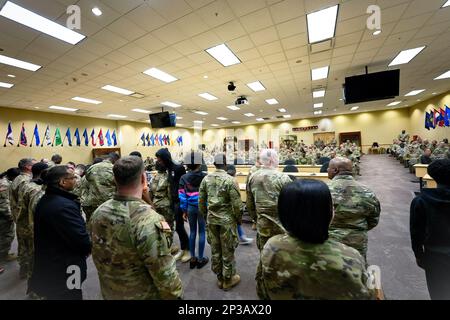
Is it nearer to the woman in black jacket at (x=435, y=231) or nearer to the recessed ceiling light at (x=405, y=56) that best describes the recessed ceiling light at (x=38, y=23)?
the woman in black jacket at (x=435, y=231)

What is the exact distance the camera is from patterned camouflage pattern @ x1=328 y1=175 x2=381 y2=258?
1614 millimetres

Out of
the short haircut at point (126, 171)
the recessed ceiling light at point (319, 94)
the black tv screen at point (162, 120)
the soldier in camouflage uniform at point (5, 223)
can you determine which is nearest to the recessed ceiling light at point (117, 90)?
the black tv screen at point (162, 120)

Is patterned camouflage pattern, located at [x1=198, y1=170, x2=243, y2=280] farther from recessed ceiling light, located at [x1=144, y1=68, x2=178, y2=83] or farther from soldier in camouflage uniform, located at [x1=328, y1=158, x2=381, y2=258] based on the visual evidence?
recessed ceiling light, located at [x1=144, y1=68, x2=178, y2=83]

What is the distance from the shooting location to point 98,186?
9.11 feet

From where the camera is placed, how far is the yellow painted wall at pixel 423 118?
10453 mm

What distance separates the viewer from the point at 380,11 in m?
3.52

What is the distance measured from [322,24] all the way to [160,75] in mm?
4506

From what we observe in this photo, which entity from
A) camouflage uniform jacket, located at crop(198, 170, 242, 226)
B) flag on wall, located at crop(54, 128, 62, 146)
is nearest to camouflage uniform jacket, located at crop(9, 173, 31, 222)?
camouflage uniform jacket, located at crop(198, 170, 242, 226)

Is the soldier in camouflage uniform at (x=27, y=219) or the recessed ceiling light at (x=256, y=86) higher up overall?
the recessed ceiling light at (x=256, y=86)

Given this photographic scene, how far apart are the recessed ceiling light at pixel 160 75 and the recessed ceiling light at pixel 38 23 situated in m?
1.90

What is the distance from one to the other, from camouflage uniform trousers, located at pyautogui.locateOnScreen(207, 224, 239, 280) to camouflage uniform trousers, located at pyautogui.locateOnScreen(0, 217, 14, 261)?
3.40m

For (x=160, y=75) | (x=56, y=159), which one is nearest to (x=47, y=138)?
(x=56, y=159)
